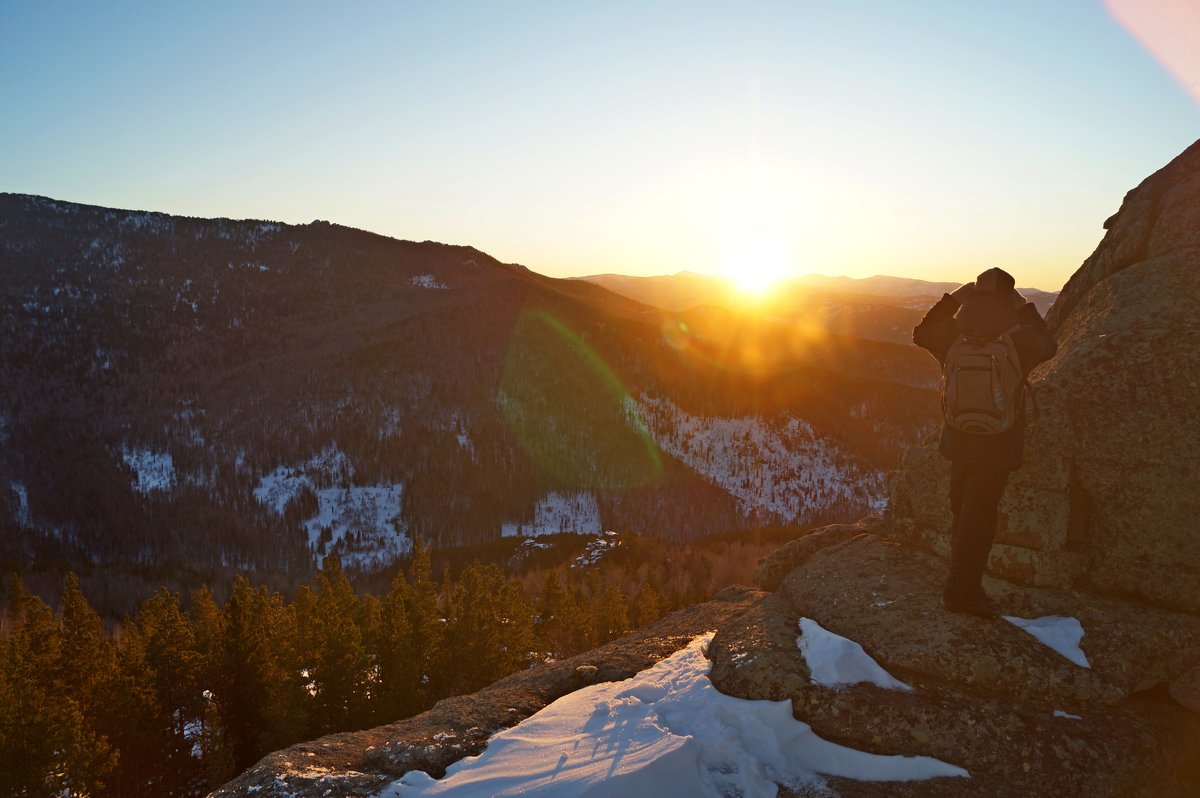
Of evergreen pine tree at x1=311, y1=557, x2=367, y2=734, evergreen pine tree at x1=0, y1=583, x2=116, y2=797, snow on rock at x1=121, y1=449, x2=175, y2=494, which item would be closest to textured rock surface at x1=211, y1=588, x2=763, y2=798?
evergreen pine tree at x1=311, y1=557, x2=367, y2=734

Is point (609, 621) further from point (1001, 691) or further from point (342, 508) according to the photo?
point (342, 508)

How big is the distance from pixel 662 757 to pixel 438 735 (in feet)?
10.2

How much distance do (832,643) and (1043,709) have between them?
2.65m

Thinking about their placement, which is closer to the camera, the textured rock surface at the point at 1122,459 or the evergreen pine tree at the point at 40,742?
the textured rock surface at the point at 1122,459

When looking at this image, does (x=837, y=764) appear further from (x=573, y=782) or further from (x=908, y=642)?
(x=573, y=782)

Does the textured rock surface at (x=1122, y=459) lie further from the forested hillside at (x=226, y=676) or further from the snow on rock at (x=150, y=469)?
the snow on rock at (x=150, y=469)

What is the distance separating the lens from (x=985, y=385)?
9.70 metres

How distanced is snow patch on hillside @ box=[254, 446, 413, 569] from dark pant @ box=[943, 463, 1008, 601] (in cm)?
15948

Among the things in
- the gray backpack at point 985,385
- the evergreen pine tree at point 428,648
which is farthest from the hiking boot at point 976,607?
the evergreen pine tree at point 428,648

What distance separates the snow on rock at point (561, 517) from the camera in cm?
18125

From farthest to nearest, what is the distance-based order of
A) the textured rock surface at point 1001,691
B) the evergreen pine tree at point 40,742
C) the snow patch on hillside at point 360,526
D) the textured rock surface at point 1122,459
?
the snow patch on hillside at point 360,526 → the evergreen pine tree at point 40,742 → the textured rock surface at point 1122,459 → the textured rock surface at point 1001,691

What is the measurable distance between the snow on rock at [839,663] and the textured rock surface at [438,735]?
7.53 ft

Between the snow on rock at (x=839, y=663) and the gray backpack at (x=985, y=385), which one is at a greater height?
the gray backpack at (x=985, y=385)

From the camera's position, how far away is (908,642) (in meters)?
9.98
